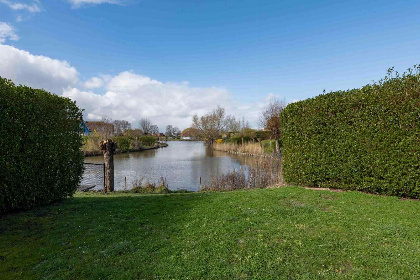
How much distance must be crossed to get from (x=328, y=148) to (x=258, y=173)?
4.33 metres

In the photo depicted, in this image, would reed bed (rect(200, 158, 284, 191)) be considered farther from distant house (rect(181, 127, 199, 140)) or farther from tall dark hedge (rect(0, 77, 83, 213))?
distant house (rect(181, 127, 199, 140))

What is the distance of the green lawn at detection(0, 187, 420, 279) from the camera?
9.68ft

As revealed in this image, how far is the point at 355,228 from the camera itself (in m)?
4.13

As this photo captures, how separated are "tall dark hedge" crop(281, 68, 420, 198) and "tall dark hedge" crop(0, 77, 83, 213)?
24.2 ft

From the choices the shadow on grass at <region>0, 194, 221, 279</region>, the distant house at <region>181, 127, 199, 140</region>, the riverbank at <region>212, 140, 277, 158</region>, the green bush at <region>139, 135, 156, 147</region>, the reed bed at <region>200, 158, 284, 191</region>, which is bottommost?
the reed bed at <region>200, 158, 284, 191</region>

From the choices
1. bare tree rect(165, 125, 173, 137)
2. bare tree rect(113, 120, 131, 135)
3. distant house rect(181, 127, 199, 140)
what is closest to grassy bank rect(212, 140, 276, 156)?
distant house rect(181, 127, 199, 140)

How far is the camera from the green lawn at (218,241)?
2949 millimetres

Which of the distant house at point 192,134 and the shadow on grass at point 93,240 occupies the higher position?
the distant house at point 192,134

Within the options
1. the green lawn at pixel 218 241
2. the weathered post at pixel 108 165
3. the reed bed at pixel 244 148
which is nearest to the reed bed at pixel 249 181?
the weathered post at pixel 108 165

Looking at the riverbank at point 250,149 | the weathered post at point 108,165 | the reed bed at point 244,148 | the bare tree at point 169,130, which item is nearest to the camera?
the weathered post at point 108,165

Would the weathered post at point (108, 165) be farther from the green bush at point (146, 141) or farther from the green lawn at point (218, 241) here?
the green bush at point (146, 141)

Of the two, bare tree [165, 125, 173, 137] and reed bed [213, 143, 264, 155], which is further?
bare tree [165, 125, 173, 137]

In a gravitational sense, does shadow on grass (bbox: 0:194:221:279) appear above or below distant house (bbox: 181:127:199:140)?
below

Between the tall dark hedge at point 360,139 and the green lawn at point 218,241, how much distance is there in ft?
2.91
